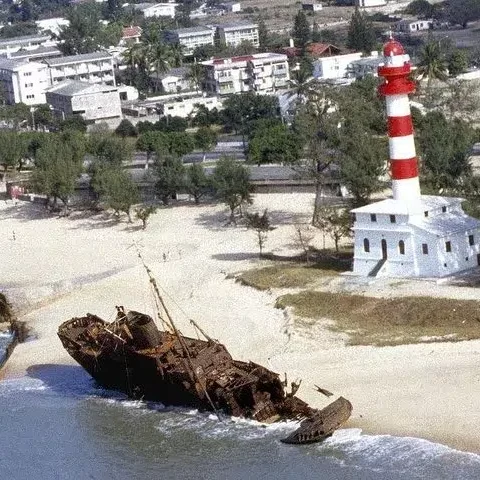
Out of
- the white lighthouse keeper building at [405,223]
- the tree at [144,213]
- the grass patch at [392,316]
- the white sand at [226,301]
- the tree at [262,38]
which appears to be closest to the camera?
the white sand at [226,301]

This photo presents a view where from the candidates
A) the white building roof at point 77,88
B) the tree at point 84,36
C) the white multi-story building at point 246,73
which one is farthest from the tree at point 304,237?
the tree at point 84,36

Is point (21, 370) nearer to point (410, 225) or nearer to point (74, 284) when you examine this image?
point (74, 284)

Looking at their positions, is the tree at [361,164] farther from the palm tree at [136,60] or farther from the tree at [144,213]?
the palm tree at [136,60]

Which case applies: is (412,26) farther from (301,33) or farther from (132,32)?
(132,32)

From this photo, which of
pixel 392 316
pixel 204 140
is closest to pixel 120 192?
pixel 204 140

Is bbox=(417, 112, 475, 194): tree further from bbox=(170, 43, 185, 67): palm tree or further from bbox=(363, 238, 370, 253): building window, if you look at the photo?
bbox=(170, 43, 185, 67): palm tree

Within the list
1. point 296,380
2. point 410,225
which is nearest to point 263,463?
point 296,380
